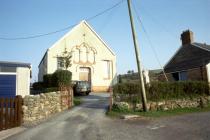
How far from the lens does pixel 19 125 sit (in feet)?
36.9

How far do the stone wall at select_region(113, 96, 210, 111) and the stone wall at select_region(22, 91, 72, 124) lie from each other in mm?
3745

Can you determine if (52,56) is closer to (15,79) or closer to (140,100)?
(15,79)

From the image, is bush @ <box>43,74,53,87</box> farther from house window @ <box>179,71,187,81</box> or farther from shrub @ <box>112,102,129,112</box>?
house window @ <box>179,71,187,81</box>

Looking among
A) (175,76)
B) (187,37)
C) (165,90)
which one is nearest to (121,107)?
(165,90)

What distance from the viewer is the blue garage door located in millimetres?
A: 14505

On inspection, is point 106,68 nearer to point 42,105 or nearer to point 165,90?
point 165,90

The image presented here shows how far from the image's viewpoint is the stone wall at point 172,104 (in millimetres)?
15047

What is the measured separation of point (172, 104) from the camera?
1688cm

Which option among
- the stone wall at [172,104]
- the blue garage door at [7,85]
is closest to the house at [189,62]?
the stone wall at [172,104]

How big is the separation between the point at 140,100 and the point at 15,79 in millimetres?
8656

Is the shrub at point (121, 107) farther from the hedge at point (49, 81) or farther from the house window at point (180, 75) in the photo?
the house window at point (180, 75)

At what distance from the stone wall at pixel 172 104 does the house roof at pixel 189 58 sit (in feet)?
29.1

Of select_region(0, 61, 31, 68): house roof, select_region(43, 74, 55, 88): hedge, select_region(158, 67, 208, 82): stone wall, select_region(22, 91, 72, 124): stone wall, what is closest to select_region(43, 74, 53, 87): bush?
select_region(43, 74, 55, 88): hedge

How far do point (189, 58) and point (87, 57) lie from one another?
13980 mm
